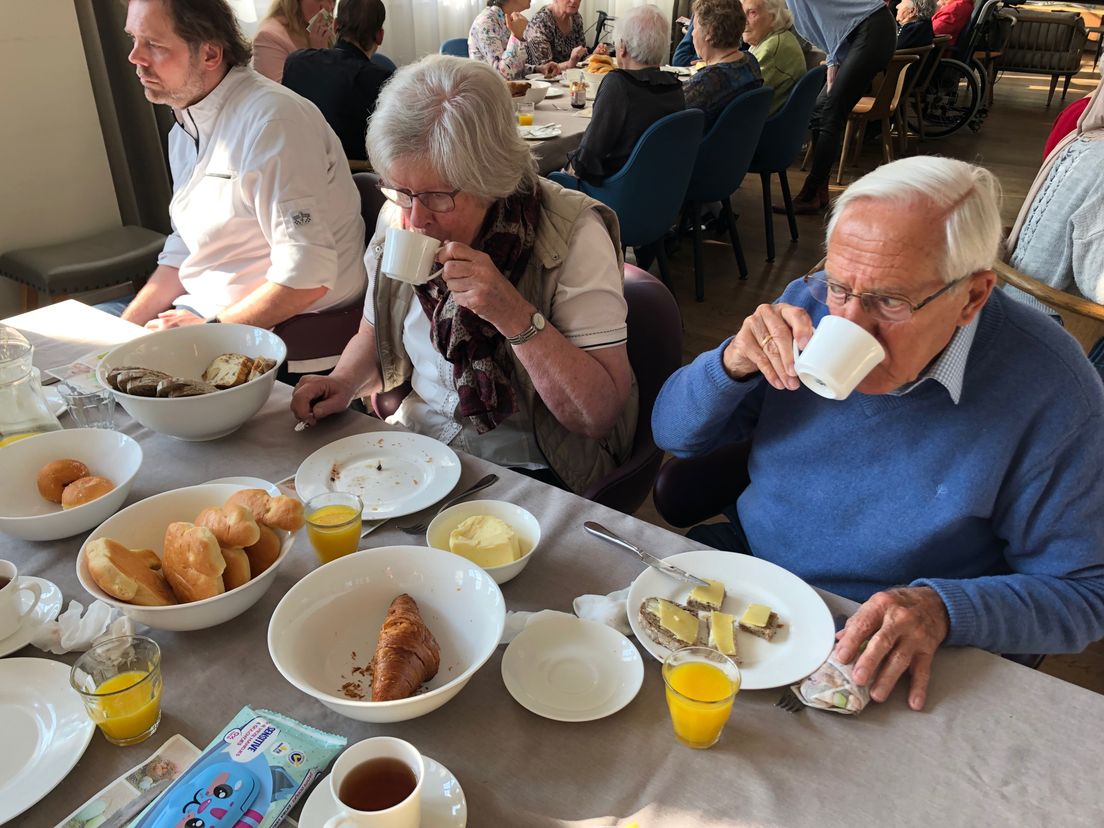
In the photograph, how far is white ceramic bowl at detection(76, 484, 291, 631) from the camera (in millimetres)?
967

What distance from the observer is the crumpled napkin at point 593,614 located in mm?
1034

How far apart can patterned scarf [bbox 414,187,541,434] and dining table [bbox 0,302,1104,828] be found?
0.63 meters

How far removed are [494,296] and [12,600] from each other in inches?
34.6

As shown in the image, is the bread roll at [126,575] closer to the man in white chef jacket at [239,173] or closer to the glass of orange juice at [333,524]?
the glass of orange juice at [333,524]

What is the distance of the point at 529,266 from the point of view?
5.34 feet

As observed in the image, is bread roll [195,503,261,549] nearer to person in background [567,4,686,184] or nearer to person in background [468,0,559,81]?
person in background [567,4,686,184]

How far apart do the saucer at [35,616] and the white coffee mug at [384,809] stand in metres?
0.55

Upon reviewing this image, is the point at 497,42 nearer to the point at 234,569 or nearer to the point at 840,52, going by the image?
the point at 840,52

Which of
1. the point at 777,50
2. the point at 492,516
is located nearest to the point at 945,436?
the point at 492,516

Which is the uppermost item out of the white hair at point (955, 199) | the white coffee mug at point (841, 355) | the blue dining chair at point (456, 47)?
the white hair at point (955, 199)

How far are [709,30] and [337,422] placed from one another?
3.85 meters

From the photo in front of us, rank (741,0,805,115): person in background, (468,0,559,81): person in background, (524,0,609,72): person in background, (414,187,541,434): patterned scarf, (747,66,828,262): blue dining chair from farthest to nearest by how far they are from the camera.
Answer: (524,0,609,72): person in background
(468,0,559,81): person in background
(741,0,805,115): person in background
(747,66,828,262): blue dining chair
(414,187,541,434): patterned scarf

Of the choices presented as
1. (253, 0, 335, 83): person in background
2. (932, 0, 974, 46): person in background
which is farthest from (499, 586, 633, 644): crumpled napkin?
(932, 0, 974, 46): person in background

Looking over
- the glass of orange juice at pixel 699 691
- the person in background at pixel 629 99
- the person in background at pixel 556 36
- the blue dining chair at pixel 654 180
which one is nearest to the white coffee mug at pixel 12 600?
the glass of orange juice at pixel 699 691
